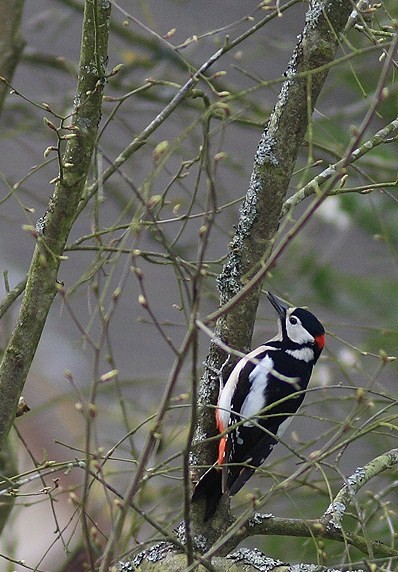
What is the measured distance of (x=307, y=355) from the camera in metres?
3.79

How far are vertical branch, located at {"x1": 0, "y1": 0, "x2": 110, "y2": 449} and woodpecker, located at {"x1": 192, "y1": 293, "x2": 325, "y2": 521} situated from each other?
0.62 meters

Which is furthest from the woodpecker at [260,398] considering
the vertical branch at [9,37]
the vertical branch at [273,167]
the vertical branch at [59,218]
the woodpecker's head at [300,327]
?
the vertical branch at [9,37]

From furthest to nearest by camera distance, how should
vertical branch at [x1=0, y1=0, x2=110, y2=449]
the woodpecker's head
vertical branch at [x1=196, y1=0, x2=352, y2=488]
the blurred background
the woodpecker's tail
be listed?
the blurred background → the woodpecker's head → the woodpecker's tail → vertical branch at [x1=196, y1=0, x2=352, y2=488] → vertical branch at [x1=0, y1=0, x2=110, y2=449]

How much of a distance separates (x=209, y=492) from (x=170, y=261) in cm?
74

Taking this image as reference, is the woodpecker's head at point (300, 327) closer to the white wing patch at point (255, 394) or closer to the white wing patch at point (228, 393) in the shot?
the white wing patch at point (255, 394)

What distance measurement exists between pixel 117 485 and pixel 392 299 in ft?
7.19

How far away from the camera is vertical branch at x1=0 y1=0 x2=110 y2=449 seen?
8.25ft

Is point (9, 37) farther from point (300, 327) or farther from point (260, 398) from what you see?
point (260, 398)

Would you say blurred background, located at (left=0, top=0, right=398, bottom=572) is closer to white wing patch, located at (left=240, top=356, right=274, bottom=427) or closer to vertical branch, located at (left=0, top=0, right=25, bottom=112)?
white wing patch, located at (left=240, top=356, right=274, bottom=427)

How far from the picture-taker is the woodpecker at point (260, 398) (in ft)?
9.71

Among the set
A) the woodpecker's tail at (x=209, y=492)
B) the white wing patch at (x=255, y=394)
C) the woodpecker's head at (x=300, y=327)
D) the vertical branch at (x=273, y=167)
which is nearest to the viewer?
the vertical branch at (x=273, y=167)

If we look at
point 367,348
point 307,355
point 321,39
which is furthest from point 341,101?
point 321,39

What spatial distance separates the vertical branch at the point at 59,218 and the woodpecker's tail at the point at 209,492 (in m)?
0.66

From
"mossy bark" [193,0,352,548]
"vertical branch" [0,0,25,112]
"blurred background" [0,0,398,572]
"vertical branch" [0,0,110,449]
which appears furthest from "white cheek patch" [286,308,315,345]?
"vertical branch" [0,0,25,112]
